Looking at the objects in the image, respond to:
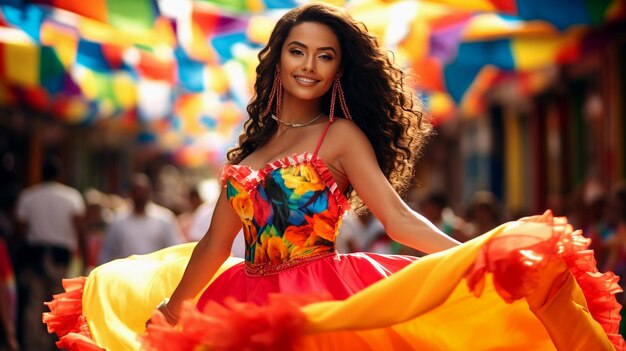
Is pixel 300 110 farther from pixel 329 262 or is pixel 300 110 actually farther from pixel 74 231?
pixel 74 231

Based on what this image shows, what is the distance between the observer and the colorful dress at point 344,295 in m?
3.88

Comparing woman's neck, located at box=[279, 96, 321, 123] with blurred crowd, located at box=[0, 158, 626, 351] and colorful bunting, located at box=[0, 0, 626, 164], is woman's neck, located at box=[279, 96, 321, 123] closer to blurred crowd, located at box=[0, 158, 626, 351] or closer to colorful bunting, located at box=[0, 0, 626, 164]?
Result: colorful bunting, located at box=[0, 0, 626, 164]

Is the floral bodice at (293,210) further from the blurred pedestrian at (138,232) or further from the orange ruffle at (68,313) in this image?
the blurred pedestrian at (138,232)

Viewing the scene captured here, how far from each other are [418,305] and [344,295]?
647 millimetres

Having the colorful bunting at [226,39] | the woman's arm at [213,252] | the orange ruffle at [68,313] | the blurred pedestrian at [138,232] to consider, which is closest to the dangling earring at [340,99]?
the woman's arm at [213,252]

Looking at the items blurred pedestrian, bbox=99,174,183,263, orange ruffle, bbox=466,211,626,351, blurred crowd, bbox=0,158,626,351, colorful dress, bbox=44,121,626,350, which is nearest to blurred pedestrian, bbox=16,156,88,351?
blurred crowd, bbox=0,158,626,351

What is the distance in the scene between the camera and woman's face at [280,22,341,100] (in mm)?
4875

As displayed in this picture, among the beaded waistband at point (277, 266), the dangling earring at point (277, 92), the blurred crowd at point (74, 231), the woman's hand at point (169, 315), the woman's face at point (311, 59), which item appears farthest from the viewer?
the blurred crowd at point (74, 231)

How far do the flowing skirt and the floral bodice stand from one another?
69mm

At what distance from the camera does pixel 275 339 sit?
3791 millimetres

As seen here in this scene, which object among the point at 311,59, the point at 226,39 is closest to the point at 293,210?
the point at 311,59

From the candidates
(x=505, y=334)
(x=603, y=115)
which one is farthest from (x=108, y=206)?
(x=505, y=334)

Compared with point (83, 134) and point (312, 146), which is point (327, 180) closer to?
point (312, 146)

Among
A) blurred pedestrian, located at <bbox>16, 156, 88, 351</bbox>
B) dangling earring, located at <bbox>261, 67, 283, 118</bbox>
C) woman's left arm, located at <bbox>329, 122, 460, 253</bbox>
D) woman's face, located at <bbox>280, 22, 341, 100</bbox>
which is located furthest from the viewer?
blurred pedestrian, located at <bbox>16, 156, 88, 351</bbox>
